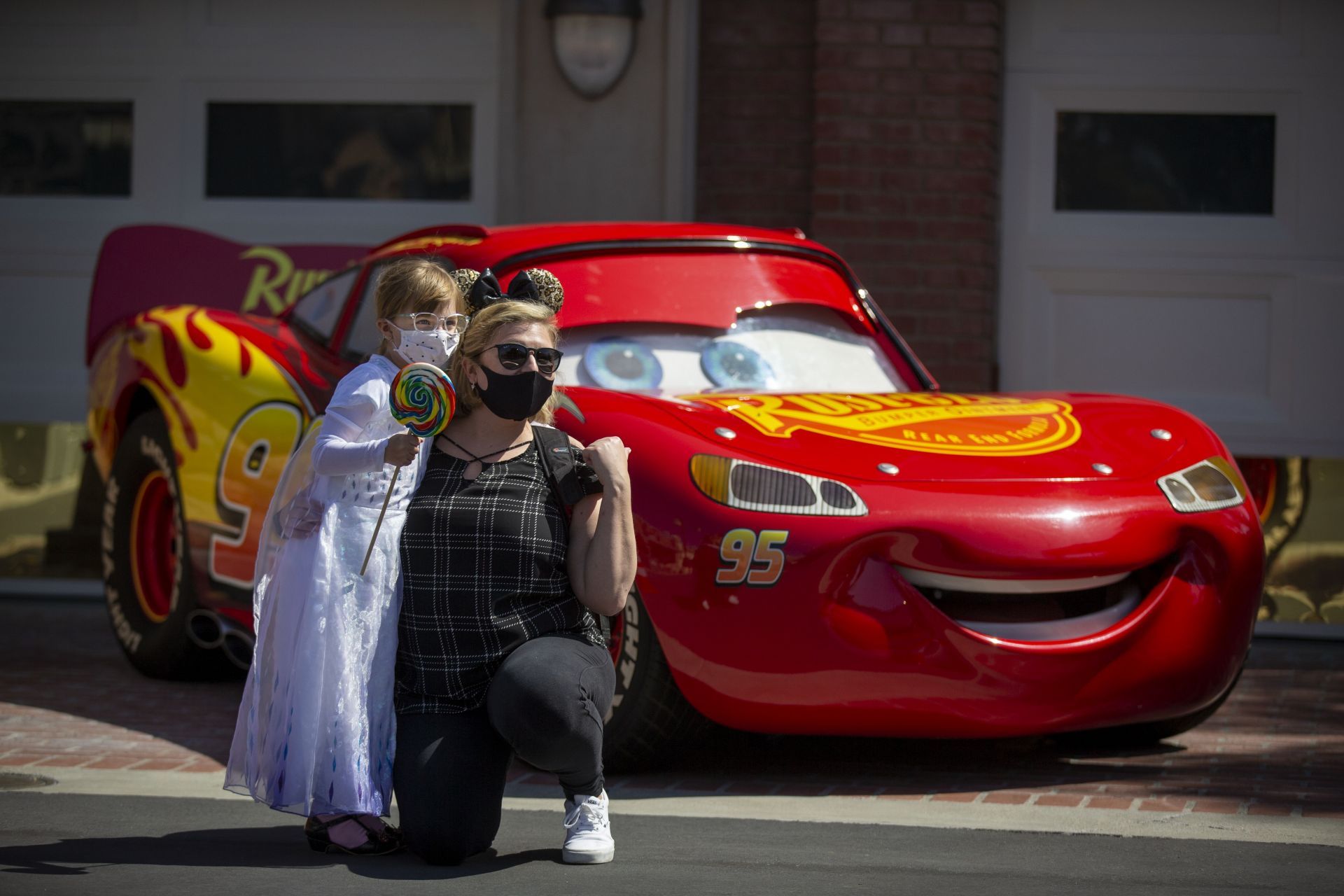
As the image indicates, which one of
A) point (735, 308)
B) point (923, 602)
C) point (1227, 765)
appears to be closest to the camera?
point (923, 602)

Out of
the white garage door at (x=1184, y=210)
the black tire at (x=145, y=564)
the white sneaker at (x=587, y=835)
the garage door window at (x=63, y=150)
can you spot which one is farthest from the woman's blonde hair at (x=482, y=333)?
the garage door window at (x=63, y=150)

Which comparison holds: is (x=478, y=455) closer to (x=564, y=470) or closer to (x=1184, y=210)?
(x=564, y=470)

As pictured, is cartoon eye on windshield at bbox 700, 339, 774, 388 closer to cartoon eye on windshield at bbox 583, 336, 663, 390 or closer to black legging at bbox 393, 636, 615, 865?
cartoon eye on windshield at bbox 583, 336, 663, 390

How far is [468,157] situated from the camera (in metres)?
9.54

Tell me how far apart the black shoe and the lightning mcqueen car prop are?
925mm

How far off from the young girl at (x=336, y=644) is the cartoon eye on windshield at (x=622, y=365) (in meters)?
1.28

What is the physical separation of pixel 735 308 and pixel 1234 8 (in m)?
4.52

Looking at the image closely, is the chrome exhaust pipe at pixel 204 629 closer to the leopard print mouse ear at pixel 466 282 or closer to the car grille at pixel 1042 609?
the leopard print mouse ear at pixel 466 282

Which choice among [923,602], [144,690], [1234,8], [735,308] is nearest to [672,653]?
[923,602]

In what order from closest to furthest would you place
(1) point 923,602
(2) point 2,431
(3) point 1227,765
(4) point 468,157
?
(1) point 923,602, (3) point 1227,765, (2) point 2,431, (4) point 468,157

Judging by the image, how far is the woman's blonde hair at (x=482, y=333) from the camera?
13.0 feet

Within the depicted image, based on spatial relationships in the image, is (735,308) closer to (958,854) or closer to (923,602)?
(923,602)

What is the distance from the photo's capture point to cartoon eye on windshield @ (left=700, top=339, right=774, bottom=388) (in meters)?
5.46

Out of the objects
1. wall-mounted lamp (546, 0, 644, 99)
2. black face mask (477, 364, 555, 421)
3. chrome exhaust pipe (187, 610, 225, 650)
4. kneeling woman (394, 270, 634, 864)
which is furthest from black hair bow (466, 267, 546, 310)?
wall-mounted lamp (546, 0, 644, 99)
